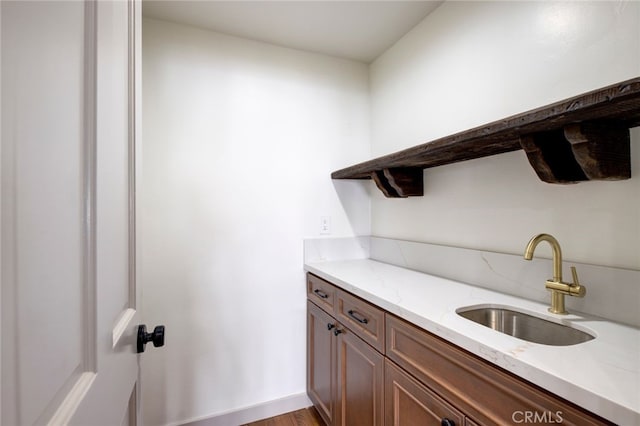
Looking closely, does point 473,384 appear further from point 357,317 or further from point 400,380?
point 357,317

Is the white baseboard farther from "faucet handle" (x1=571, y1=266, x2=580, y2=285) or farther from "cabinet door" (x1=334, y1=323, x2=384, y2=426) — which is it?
"faucet handle" (x1=571, y1=266, x2=580, y2=285)

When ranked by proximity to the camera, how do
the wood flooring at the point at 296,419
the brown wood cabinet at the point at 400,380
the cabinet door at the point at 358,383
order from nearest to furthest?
the brown wood cabinet at the point at 400,380 < the cabinet door at the point at 358,383 < the wood flooring at the point at 296,419

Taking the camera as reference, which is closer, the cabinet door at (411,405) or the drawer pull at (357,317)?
the cabinet door at (411,405)

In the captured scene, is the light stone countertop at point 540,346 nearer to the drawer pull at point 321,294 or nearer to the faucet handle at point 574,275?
the faucet handle at point 574,275

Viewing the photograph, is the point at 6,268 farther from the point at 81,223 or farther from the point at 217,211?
the point at 217,211

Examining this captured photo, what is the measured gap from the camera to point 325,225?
2074 millimetres

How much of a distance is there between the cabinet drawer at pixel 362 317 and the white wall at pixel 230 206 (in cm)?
55

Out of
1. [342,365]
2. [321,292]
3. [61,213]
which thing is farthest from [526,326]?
[61,213]

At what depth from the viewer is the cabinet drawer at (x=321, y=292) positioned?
63.9 inches

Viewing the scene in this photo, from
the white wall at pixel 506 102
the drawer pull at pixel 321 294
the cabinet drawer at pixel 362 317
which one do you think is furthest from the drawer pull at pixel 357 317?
the white wall at pixel 506 102

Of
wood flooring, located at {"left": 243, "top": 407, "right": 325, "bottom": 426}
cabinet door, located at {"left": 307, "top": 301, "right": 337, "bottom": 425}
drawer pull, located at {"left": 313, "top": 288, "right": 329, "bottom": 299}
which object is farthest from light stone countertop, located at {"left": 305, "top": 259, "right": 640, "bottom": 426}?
wood flooring, located at {"left": 243, "top": 407, "right": 325, "bottom": 426}

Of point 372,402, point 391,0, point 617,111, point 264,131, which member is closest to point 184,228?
point 264,131

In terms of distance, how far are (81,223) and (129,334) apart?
401 mm

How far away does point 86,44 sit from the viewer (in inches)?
17.3
